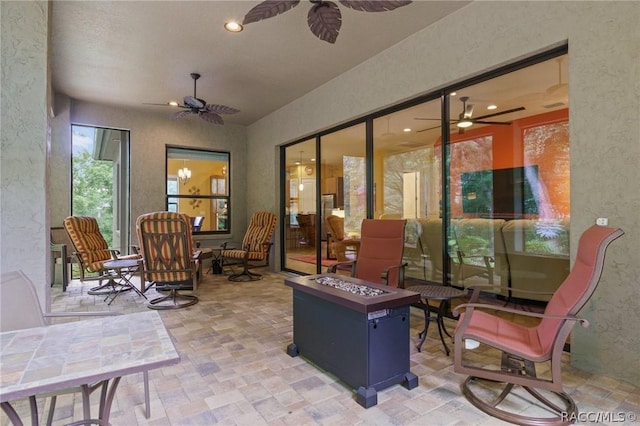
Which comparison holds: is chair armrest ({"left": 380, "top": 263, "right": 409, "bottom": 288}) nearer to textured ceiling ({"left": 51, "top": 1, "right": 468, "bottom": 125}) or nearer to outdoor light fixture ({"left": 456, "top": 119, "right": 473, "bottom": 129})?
outdoor light fixture ({"left": 456, "top": 119, "right": 473, "bottom": 129})

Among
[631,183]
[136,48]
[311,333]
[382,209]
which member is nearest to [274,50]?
[136,48]

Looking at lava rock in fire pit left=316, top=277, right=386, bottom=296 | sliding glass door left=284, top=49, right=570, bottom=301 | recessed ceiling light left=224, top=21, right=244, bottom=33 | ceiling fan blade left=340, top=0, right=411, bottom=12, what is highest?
recessed ceiling light left=224, top=21, right=244, bottom=33

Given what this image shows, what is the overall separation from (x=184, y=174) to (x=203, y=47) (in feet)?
12.8

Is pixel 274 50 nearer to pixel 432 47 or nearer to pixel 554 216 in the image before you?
pixel 432 47

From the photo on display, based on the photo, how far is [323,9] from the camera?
247cm

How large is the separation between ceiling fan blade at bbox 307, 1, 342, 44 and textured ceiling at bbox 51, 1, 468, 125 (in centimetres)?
83

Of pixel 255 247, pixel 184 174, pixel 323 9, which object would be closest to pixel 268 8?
pixel 323 9

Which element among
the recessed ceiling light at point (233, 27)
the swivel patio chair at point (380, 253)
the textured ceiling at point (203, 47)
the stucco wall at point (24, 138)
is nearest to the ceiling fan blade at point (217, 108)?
the textured ceiling at point (203, 47)

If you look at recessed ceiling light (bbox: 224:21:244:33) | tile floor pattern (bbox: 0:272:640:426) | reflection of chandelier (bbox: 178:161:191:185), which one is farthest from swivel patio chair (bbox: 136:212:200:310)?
reflection of chandelier (bbox: 178:161:191:185)

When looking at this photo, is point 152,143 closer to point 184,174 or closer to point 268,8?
point 184,174

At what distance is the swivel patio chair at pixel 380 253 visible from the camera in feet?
11.9

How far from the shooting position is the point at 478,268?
389cm

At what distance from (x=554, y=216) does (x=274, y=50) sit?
361cm

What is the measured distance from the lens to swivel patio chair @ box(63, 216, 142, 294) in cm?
488
